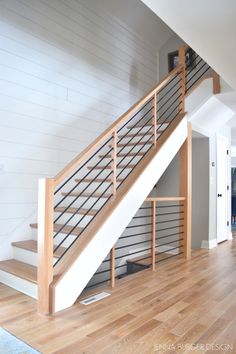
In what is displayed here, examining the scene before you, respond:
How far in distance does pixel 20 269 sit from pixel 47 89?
2.26 meters

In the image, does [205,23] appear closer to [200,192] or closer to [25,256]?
[25,256]

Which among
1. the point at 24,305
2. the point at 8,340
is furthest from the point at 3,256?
the point at 8,340

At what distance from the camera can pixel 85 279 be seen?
8.32 ft

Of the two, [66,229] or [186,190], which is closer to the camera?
[66,229]

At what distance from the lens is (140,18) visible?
537cm

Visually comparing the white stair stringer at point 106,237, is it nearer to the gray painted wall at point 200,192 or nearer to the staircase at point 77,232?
the staircase at point 77,232

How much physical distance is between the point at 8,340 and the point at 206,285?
1993 mm

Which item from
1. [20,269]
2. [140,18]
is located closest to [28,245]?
[20,269]

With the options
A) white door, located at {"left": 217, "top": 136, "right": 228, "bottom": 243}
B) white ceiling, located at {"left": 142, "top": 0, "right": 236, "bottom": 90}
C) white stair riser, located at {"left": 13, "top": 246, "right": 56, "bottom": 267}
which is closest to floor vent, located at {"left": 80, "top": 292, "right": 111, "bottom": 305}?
white stair riser, located at {"left": 13, "top": 246, "right": 56, "bottom": 267}

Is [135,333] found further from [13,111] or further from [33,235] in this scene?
[13,111]

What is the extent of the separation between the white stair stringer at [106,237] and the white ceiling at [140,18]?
2624mm

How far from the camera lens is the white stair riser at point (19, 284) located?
265cm

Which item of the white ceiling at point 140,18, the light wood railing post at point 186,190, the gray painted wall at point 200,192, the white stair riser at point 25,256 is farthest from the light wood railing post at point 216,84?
the white stair riser at point 25,256

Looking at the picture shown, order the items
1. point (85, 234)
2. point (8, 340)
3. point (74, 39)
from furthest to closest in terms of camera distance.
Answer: point (74, 39)
point (85, 234)
point (8, 340)
